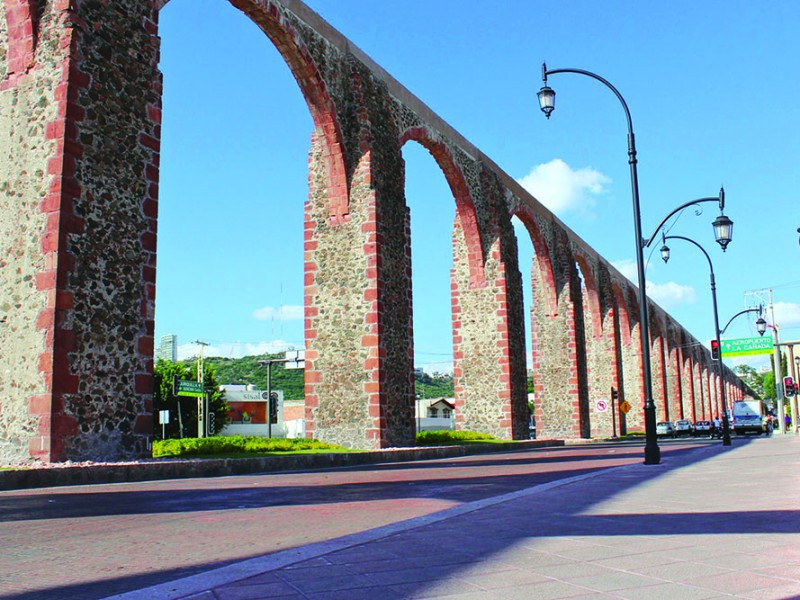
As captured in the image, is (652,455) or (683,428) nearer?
(652,455)

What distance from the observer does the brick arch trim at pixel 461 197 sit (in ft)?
81.6

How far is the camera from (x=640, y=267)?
52.1ft

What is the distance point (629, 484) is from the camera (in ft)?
32.4

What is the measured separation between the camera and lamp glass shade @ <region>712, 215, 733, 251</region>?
1798cm

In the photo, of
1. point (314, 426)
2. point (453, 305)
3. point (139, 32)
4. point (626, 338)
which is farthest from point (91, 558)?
point (626, 338)

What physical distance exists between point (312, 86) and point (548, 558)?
1650 cm

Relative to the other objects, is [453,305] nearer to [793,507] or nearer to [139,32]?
[139,32]

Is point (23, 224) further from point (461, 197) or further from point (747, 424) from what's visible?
point (747, 424)

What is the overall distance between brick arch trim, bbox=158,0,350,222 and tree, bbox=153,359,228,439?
4146 centimetres

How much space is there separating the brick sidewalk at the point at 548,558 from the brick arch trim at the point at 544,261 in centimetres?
2737

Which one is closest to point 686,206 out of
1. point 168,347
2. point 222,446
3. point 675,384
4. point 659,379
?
point 222,446

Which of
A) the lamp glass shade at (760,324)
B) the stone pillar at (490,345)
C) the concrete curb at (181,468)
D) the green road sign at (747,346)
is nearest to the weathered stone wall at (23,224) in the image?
the concrete curb at (181,468)

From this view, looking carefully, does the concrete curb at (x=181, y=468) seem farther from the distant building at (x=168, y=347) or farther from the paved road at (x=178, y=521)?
the distant building at (x=168, y=347)

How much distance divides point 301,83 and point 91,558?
52.7 feet
